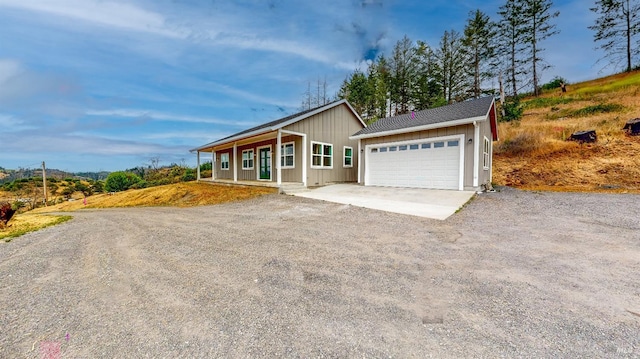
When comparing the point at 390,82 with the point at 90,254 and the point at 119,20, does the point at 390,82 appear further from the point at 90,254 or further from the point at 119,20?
the point at 90,254

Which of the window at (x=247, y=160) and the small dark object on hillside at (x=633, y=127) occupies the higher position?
the small dark object on hillside at (x=633, y=127)

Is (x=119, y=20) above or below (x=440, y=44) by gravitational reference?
below

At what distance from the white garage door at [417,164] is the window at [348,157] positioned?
2.69m

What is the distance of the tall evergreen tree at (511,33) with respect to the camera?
2842cm

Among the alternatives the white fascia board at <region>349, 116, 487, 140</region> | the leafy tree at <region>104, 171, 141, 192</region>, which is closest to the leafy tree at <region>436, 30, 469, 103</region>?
the white fascia board at <region>349, 116, 487, 140</region>

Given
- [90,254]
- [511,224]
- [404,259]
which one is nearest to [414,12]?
[511,224]

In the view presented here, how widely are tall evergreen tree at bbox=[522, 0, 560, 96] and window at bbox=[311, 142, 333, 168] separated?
30400 mm

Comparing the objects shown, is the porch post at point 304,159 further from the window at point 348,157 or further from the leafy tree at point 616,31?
the leafy tree at point 616,31

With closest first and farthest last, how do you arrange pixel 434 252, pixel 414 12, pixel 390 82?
1. pixel 434 252
2. pixel 414 12
3. pixel 390 82

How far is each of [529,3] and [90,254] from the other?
135 ft

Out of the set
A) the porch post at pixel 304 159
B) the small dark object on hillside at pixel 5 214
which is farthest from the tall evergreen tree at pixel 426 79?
the small dark object on hillside at pixel 5 214

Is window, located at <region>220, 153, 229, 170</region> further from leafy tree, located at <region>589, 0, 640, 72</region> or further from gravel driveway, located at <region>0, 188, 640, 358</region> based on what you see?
leafy tree, located at <region>589, 0, 640, 72</region>

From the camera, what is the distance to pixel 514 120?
1966 cm

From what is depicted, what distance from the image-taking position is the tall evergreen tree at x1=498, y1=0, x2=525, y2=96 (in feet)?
93.2
